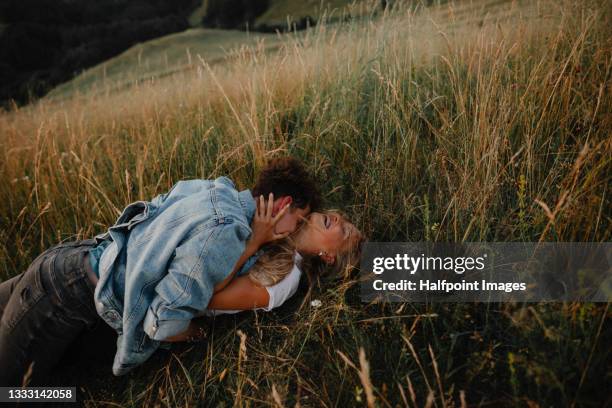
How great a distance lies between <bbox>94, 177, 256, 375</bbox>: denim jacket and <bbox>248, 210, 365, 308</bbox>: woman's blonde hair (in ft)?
0.29

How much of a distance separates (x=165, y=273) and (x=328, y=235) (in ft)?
2.29

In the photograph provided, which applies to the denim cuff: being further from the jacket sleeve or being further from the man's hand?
the man's hand

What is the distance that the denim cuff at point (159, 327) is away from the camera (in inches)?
62.2

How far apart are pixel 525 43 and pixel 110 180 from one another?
2902 millimetres

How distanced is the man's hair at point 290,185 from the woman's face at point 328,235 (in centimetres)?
9

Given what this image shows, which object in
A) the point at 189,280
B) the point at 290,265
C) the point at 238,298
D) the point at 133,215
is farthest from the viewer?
the point at 133,215

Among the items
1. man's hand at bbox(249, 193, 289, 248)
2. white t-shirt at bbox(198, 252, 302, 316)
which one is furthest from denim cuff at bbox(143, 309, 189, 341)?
man's hand at bbox(249, 193, 289, 248)

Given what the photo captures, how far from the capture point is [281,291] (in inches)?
68.6

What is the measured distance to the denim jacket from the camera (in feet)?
5.16

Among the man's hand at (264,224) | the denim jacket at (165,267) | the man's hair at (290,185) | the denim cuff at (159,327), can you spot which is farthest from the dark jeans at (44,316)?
the man's hair at (290,185)

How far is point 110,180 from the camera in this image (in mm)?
3012

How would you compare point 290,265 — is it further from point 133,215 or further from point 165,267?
point 133,215

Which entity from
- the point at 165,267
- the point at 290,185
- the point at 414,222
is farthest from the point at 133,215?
the point at 414,222

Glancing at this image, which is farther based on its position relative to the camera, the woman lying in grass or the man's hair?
the man's hair
